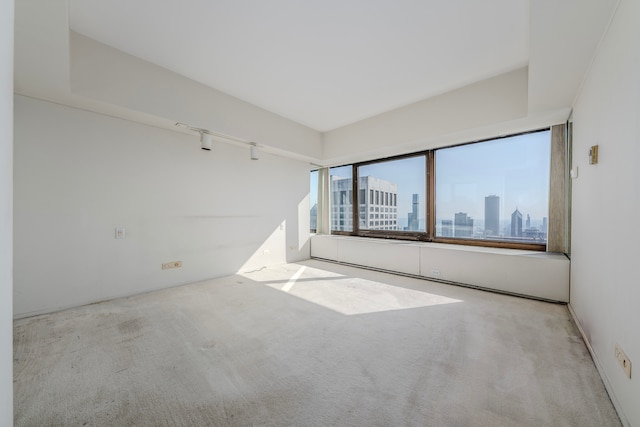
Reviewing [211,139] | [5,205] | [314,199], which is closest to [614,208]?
[5,205]

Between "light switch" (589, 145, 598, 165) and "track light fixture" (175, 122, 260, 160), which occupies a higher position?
"track light fixture" (175, 122, 260, 160)

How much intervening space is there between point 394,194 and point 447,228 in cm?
122

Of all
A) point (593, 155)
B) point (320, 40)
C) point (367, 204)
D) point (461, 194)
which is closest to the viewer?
point (593, 155)

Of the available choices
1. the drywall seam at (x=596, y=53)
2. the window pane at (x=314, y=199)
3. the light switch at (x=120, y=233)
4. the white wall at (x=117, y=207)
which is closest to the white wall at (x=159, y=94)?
the white wall at (x=117, y=207)

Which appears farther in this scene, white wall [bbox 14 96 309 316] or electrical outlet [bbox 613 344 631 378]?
white wall [bbox 14 96 309 316]

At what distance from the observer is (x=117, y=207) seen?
3.23 metres

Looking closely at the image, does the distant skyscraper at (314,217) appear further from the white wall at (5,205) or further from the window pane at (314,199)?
the white wall at (5,205)

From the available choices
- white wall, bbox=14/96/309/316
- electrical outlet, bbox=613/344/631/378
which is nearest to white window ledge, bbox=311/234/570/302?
electrical outlet, bbox=613/344/631/378

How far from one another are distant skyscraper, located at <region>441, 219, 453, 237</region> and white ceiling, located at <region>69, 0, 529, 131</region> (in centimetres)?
210

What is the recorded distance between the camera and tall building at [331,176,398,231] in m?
5.22

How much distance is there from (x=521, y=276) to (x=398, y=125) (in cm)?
279

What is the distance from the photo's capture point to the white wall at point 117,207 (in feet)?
8.89

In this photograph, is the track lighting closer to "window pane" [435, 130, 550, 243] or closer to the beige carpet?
the beige carpet

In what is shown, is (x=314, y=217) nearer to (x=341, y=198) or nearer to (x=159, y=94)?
(x=341, y=198)
